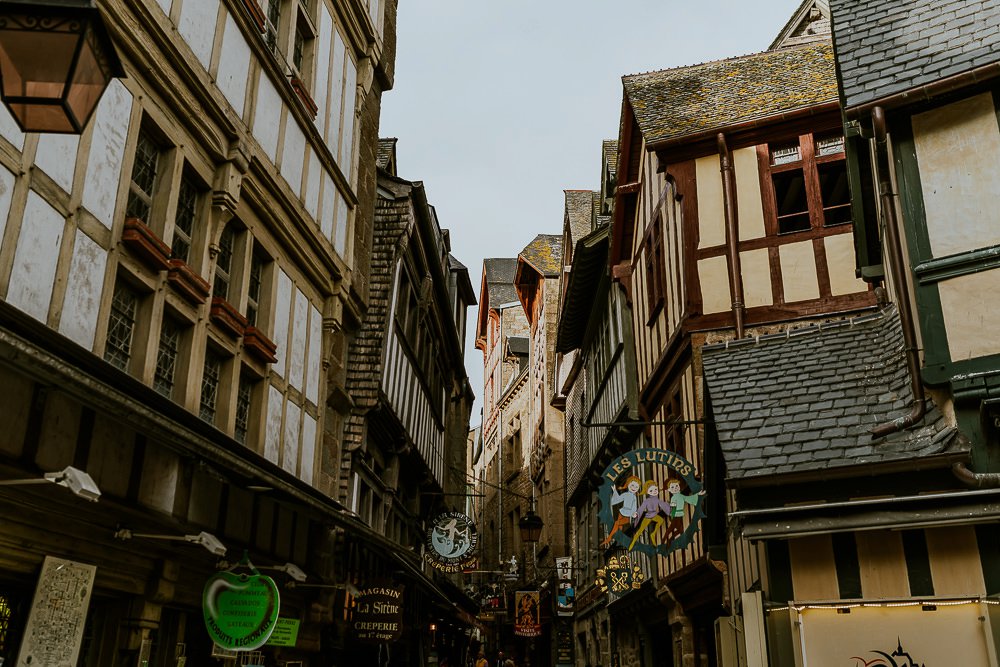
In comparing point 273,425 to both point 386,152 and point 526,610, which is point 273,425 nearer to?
point 386,152

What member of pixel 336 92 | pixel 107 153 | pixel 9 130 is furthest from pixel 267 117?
pixel 9 130

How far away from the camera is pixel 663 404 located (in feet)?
40.3

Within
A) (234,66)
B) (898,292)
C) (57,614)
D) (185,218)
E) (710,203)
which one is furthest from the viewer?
(710,203)

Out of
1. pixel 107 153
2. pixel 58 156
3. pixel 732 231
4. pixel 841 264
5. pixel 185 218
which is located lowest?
pixel 58 156

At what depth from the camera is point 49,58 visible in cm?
298

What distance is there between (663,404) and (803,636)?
666 centimetres

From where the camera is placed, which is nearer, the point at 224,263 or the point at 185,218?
the point at 185,218

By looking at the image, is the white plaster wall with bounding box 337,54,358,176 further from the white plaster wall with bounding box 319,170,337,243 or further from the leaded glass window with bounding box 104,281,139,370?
the leaded glass window with bounding box 104,281,139,370

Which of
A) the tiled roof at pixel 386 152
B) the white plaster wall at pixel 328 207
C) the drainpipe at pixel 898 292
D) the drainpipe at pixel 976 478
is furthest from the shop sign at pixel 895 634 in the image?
the tiled roof at pixel 386 152

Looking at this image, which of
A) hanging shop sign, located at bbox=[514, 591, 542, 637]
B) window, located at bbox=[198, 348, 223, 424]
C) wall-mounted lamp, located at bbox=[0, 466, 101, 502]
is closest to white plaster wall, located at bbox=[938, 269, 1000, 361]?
wall-mounted lamp, located at bbox=[0, 466, 101, 502]

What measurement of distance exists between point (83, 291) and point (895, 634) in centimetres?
548

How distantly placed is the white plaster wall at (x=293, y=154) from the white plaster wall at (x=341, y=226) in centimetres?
128

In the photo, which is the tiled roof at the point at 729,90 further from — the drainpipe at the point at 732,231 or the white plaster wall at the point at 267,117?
the white plaster wall at the point at 267,117

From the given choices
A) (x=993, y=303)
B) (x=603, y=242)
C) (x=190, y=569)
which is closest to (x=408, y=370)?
(x=603, y=242)
